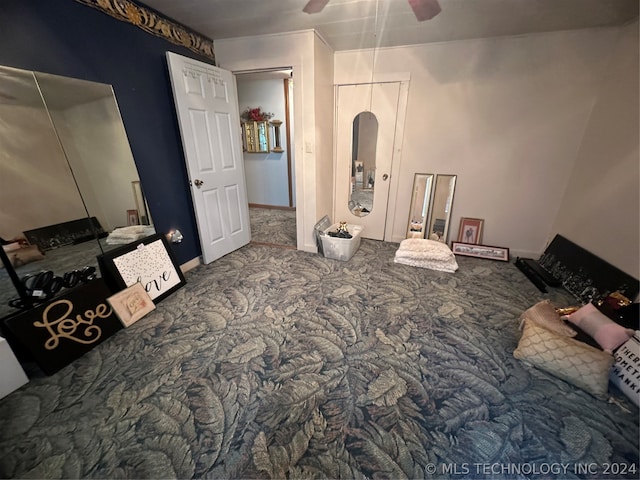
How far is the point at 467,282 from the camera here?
2559 mm

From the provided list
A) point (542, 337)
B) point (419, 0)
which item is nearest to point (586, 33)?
point (419, 0)

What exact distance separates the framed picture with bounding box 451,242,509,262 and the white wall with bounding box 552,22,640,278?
0.60 meters

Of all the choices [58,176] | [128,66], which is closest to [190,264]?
[58,176]

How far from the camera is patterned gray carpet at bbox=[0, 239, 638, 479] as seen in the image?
1.14m

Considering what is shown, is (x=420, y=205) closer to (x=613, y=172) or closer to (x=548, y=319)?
(x=613, y=172)

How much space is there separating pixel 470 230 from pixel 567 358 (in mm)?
1963

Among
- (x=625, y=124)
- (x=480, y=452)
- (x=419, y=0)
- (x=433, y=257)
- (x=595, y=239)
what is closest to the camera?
(x=480, y=452)

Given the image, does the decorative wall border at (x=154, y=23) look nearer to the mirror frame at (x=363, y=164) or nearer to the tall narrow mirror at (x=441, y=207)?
the mirror frame at (x=363, y=164)

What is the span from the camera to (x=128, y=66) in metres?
2.04

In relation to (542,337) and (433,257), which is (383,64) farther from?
(542,337)

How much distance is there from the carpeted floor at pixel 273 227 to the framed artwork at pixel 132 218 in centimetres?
154

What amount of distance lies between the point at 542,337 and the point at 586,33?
9.30ft

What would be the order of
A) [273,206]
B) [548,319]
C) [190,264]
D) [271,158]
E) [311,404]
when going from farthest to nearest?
[273,206], [271,158], [190,264], [548,319], [311,404]

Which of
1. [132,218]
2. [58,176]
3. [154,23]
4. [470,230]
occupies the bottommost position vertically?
[470,230]
